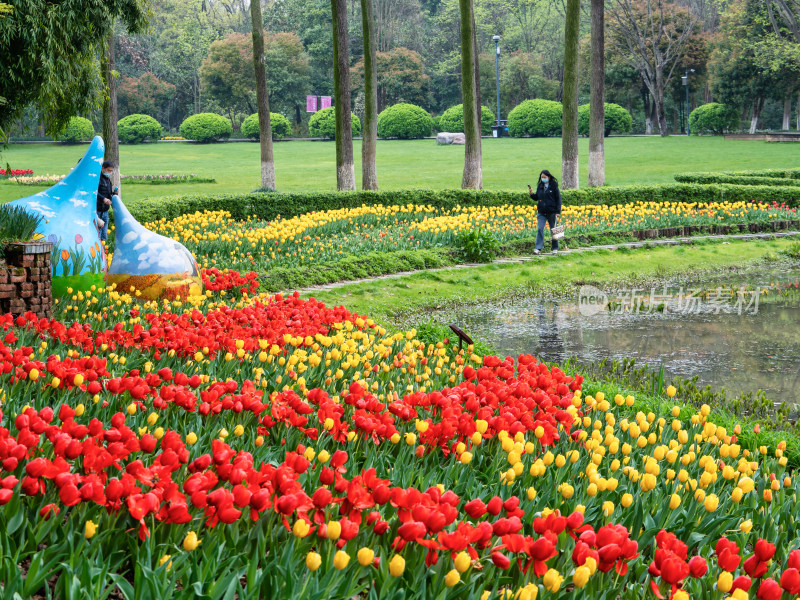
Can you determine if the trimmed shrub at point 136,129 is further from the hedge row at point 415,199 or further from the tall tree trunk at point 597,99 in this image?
the hedge row at point 415,199

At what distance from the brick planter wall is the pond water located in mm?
4681

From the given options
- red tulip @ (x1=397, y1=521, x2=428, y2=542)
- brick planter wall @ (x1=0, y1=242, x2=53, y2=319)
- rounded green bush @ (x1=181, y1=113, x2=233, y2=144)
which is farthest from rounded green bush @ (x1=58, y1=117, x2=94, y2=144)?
red tulip @ (x1=397, y1=521, x2=428, y2=542)

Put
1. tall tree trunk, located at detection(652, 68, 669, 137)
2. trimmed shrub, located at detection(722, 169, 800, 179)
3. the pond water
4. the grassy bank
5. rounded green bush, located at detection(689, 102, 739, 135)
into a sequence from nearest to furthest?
1. the pond water
2. the grassy bank
3. trimmed shrub, located at detection(722, 169, 800, 179)
4. tall tree trunk, located at detection(652, 68, 669, 137)
5. rounded green bush, located at detection(689, 102, 739, 135)

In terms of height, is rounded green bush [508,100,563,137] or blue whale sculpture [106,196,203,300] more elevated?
rounded green bush [508,100,563,137]

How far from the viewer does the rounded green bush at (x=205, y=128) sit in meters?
57.1

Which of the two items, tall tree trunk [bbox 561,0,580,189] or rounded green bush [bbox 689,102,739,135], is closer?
tall tree trunk [bbox 561,0,580,189]

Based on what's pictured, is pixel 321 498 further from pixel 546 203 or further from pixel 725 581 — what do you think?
pixel 546 203

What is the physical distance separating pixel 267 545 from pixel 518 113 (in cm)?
5645

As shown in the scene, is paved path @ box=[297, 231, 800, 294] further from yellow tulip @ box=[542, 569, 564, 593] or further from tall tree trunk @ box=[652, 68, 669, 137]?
tall tree trunk @ box=[652, 68, 669, 137]

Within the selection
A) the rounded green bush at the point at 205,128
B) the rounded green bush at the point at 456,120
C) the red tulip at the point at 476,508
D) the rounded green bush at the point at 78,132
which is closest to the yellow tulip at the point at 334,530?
the red tulip at the point at 476,508

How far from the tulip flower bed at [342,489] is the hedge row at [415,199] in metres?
12.4

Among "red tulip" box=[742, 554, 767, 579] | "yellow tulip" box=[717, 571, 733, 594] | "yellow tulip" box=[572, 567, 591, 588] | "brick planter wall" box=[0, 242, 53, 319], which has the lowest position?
"red tulip" box=[742, 554, 767, 579]

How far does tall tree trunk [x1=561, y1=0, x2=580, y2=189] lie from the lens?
22922mm

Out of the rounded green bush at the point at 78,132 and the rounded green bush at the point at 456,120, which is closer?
the rounded green bush at the point at 78,132
